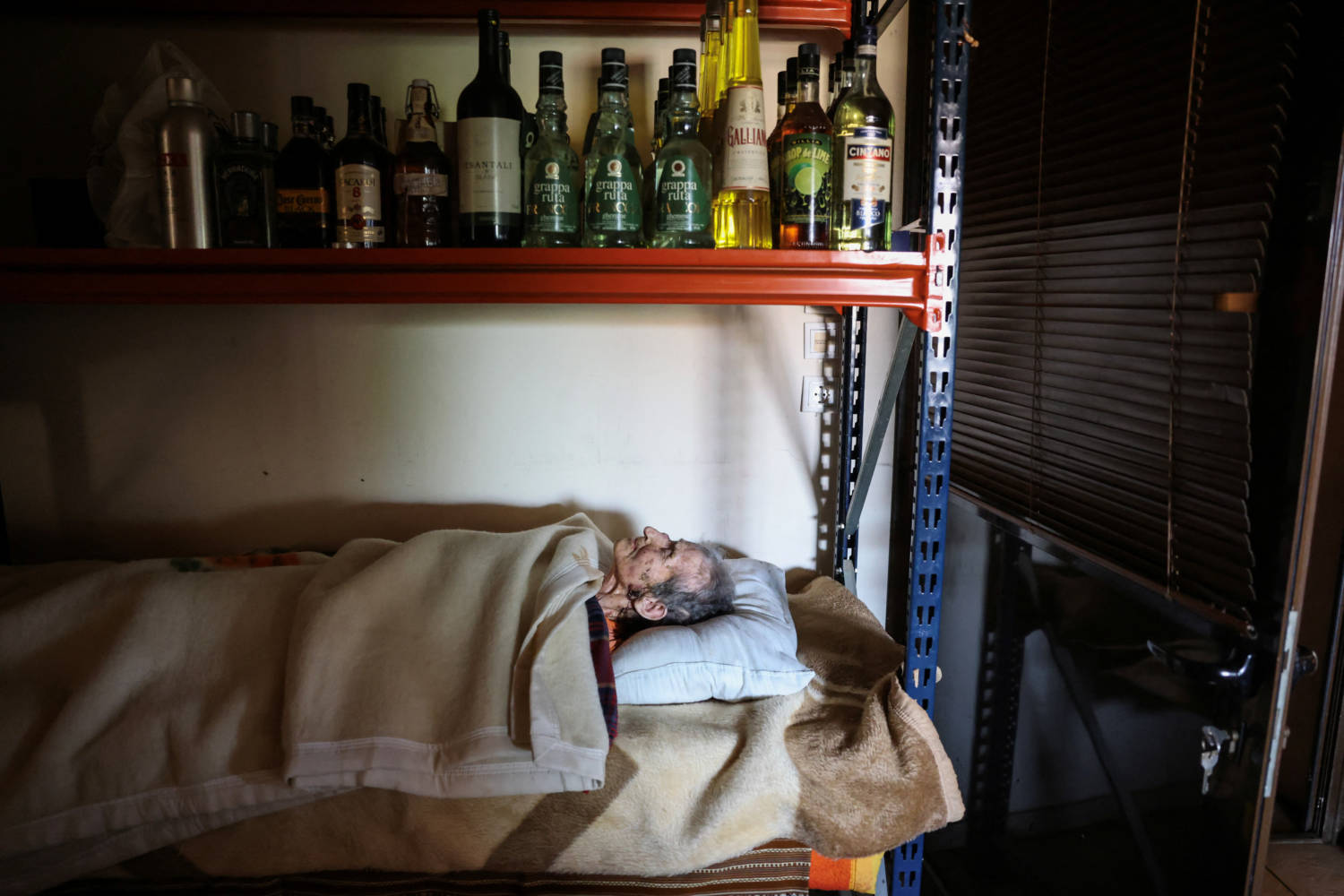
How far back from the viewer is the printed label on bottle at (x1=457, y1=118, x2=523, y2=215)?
3.51 ft

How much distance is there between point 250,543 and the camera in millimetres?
1596

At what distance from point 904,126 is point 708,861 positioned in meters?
1.34

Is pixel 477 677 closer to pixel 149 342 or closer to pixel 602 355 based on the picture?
pixel 602 355

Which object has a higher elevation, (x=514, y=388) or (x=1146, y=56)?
(x=1146, y=56)

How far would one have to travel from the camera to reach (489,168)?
1.08 meters

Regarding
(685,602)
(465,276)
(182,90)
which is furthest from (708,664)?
(182,90)

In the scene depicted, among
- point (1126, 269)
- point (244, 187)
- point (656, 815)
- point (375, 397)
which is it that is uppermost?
point (244, 187)

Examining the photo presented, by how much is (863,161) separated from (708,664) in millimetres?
711

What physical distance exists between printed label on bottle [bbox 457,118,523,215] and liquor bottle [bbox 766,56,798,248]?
0.37 m

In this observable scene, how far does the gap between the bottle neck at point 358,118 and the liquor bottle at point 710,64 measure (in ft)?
1.71

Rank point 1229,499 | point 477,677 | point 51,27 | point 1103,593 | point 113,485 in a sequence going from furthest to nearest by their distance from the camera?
1. point 113,485
2. point 51,27
3. point 1103,593
4. point 477,677
5. point 1229,499

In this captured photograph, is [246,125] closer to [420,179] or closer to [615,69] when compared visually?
[420,179]

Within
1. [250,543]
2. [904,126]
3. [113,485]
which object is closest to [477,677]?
[250,543]

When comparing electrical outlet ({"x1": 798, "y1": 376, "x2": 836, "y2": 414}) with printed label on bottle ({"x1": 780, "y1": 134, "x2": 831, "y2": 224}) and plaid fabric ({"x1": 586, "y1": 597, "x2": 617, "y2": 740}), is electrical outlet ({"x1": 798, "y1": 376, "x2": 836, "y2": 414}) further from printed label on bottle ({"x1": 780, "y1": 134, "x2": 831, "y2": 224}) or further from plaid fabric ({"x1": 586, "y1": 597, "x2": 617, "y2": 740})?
plaid fabric ({"x1": 586, "y1": 597, "x2": 617, "y2": 740})
